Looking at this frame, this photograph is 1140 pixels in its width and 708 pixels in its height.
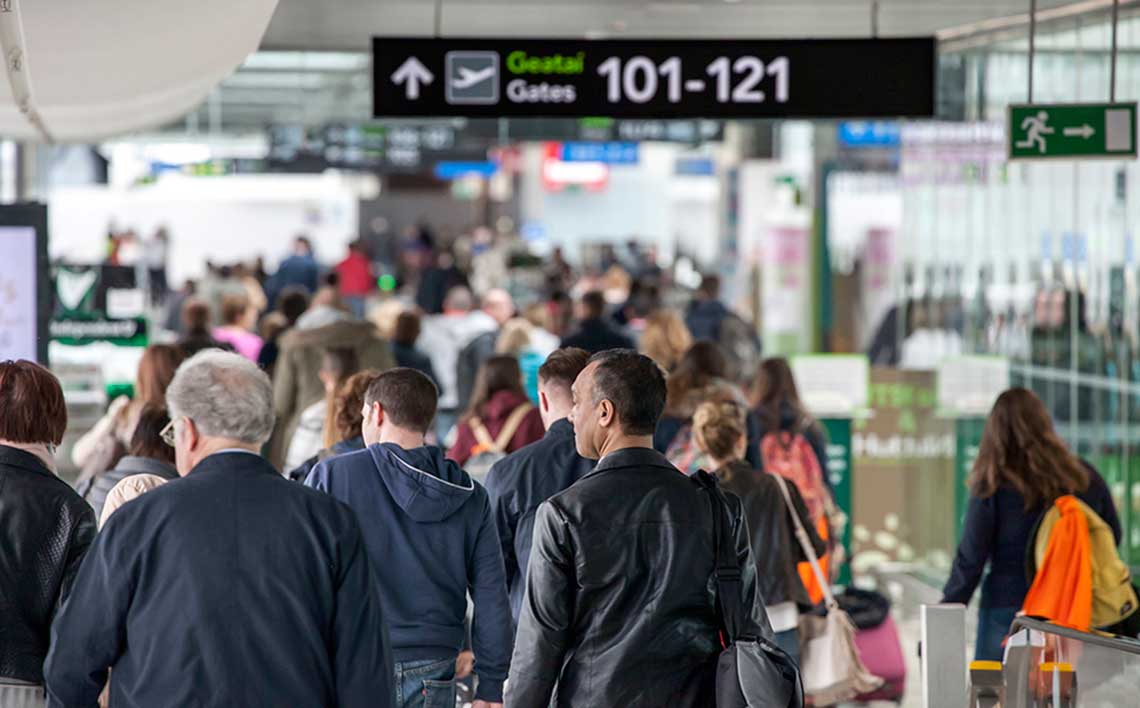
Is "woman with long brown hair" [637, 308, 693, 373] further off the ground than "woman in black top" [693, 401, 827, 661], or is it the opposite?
"woman with long brown hair" [637, 308, 693, 373]

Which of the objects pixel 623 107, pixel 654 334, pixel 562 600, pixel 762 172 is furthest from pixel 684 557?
pixel 762 172

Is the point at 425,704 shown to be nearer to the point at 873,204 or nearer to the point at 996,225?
the point at 996,225

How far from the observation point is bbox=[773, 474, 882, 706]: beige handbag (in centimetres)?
728

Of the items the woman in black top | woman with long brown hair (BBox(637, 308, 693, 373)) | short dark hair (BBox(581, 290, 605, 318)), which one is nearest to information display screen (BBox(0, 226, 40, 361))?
the woman in black top

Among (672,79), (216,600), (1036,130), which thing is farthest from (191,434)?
(1036,130)

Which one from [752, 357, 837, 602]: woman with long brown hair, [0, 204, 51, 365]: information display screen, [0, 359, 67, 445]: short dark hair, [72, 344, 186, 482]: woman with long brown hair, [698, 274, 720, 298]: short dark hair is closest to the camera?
[0, 359, 67, 445]: short dark hair

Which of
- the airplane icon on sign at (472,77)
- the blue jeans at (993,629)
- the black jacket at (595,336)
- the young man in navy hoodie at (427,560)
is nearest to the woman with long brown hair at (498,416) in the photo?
the airplane icon on sign at (472,77)

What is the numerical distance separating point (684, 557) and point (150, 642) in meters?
1.32

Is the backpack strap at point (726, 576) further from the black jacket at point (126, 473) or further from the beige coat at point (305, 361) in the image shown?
the beige coat at point (305, 361)

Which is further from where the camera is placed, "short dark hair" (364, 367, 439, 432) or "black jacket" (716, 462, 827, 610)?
"black jacket" (716, 462, 827, 610)

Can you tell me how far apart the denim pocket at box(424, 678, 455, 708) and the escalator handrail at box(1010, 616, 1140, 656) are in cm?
187

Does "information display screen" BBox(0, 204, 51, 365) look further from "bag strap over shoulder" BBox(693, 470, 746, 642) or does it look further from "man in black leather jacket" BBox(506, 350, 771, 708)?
"bag strap over shoulder" BBox(693, 470, 746, 642)

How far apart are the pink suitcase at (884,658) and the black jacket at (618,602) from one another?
12.9 ft

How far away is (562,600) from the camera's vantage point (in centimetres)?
446
